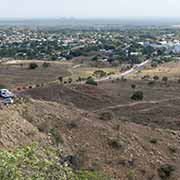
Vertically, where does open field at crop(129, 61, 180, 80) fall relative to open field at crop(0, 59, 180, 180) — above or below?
below

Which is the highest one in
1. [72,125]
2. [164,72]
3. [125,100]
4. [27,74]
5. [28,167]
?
[28,167]

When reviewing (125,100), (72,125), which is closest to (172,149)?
(72,125)

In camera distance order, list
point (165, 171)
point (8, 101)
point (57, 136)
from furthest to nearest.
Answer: point (8, 101)
point (57, 136)
point (165, 171)

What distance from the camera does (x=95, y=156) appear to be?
21281 mm

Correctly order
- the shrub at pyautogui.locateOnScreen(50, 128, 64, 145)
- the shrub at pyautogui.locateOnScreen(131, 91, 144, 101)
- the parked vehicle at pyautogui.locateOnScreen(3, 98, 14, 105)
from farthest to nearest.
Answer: the shrub at pyautogui.locateOnScreen(131, 91, 144, 101) < the parked vehicle at pyautogui.locateOnScreen(3, 98, 14, 105) < the shrub at pyautogui.locateOnScreen(50, 128, 64, 145)

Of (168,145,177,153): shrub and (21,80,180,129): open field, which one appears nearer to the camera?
(168,145,177,153): shrub

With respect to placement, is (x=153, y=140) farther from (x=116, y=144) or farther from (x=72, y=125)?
(x=72, y=125)

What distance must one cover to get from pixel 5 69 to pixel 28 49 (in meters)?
39.9

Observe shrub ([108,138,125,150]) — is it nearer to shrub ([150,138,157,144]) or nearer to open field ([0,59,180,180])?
open field ([0,59,180,180])

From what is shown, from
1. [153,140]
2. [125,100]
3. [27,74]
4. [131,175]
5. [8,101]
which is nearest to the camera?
[131,175]

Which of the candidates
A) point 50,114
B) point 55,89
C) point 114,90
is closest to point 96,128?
point 50,114

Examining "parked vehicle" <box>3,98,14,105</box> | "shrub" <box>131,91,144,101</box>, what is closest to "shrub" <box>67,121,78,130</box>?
"parked vehicle" <box>3,98,14,105</box>

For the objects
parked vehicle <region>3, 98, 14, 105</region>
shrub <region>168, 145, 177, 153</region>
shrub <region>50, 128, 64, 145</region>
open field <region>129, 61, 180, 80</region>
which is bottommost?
open field <region>129, 61, 180, 80</region>

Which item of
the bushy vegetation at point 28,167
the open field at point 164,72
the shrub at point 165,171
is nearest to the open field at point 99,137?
the shrub at point 165,171
